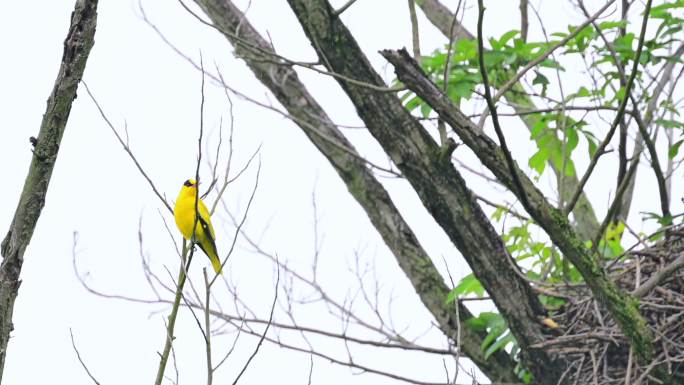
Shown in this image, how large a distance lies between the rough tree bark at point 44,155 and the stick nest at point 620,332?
3.28 meters

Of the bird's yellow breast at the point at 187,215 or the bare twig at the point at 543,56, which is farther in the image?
the bird's yellow breast at the point at 187,215

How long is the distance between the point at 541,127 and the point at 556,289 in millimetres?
981

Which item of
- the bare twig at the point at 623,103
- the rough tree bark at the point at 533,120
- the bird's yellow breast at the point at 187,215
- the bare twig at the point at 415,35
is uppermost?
the rough tree bark at the point at 533,120

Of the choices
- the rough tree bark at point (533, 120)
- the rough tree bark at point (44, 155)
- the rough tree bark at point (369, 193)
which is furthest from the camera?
the rough tree bark at point (533, 120)

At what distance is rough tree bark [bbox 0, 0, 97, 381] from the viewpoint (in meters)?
2.43

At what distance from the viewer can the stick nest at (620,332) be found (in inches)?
200

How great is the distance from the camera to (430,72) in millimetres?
5754

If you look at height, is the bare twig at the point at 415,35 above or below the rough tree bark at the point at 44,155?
above

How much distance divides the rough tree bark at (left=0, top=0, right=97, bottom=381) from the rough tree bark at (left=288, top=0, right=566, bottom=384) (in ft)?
9.01

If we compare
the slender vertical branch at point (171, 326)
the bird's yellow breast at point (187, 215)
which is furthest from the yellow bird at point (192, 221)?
the slender vertical branch at point (171, 326)

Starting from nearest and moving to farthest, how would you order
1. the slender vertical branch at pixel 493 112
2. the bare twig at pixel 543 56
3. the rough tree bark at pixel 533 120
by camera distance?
the slender vertical branch at pixel 493 112 < the bare twig at pixel 543 56 < the rough tree bark at pixel 533 120

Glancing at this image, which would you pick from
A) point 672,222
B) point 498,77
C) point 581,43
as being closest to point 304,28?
point 498,77

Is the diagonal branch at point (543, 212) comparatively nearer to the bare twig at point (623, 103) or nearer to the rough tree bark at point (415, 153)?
the bare twig at point (623, 103)

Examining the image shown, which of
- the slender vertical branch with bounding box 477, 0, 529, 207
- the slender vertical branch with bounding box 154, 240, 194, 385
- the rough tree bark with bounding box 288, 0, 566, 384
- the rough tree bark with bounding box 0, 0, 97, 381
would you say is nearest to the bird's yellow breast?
the rough tree bark with bounding box 288, 0, 566, 384
